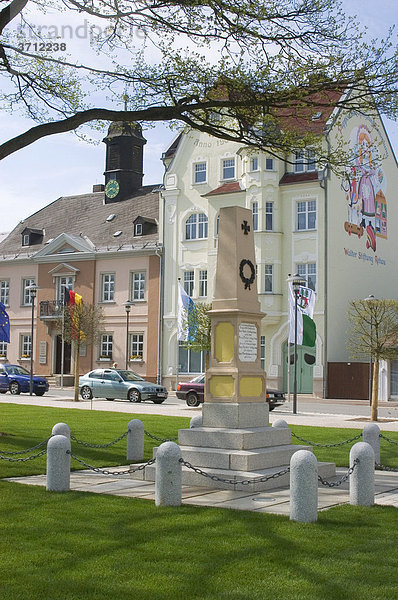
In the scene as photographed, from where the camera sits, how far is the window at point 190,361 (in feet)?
157

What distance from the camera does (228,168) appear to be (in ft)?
159

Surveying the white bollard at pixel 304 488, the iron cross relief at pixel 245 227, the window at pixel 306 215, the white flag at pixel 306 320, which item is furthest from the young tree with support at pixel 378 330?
the white bollard at pixel 304 488

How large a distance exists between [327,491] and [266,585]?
5.70m

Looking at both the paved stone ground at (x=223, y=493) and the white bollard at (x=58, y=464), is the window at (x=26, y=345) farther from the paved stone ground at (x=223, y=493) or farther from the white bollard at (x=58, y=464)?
the white bollard at (x=58, y=464)

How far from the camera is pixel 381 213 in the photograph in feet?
166

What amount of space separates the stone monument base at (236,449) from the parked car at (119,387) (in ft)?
76.8

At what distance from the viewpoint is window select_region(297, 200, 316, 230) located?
1754 inches

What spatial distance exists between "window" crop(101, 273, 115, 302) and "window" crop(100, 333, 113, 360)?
2.36 meters

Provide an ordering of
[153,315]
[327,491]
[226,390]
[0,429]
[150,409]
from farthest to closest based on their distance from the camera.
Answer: [153,315], [150,409], [0,429], [226,390], [327,491]

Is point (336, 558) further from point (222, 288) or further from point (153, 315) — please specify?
point (153, 315)

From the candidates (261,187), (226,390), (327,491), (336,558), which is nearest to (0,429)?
(226,390)

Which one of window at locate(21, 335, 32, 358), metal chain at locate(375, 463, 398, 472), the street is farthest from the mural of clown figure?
metal chain at locate(375, 463, 398, 472)

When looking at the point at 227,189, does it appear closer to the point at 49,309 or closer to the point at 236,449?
the point at 49,309

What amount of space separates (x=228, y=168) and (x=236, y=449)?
37.4m
